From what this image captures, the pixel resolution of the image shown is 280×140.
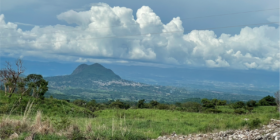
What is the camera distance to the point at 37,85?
31.8 meters

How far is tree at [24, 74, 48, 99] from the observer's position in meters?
30.0

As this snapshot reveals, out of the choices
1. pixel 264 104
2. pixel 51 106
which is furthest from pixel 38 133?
pixel 264 104

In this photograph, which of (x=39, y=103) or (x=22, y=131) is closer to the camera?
(x=22, y=131)

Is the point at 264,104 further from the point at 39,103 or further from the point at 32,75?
the point at 32,75

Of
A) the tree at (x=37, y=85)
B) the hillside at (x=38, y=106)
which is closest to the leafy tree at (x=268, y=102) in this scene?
the hillside at (x=38, y=106)

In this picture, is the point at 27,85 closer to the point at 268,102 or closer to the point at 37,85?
the point at 37,85

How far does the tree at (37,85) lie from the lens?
30.0 metres

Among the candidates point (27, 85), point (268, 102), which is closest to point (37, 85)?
A: point (27, 85)

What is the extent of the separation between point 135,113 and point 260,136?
22.1 metres

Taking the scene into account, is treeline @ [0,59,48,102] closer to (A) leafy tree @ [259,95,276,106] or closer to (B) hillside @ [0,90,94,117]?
(B) hillside @ [0,90,94,117]

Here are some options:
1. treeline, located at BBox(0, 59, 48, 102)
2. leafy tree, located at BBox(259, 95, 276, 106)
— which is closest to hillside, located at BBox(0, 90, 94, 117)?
treeline, located at BBox(0, 59, 48, 102)

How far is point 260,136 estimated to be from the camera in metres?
9.53

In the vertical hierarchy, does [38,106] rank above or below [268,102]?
below

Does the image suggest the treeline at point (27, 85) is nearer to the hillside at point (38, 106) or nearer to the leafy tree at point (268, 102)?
the hillside at point (38, 106)
